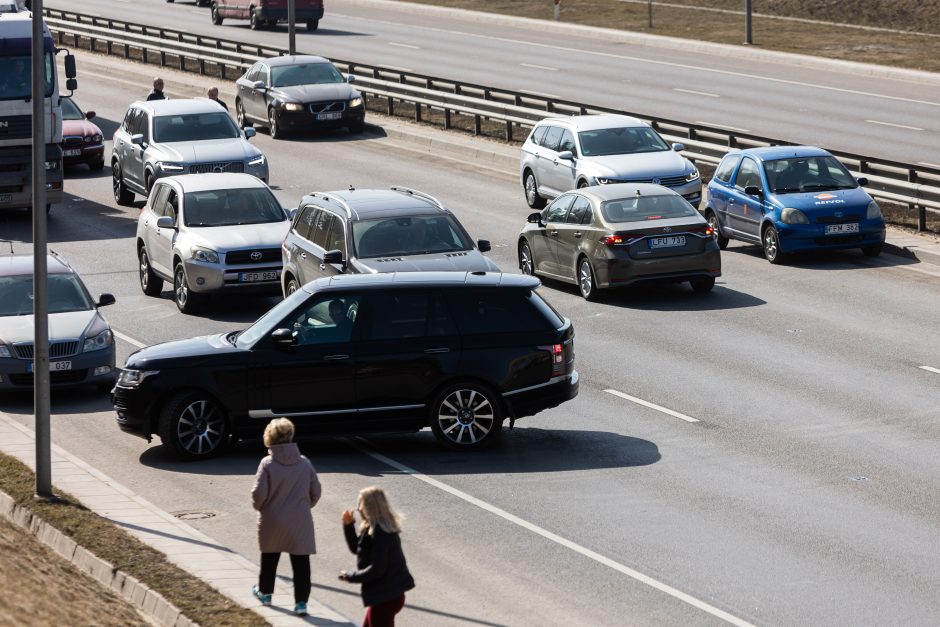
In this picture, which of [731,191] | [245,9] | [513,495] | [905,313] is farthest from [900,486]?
[245,9]

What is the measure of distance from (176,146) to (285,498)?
68.5 ft

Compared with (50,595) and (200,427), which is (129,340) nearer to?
Answer: (200,427)

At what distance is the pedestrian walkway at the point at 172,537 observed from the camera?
35.6 ft

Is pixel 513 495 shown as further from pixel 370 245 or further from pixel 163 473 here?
pixel 370 245

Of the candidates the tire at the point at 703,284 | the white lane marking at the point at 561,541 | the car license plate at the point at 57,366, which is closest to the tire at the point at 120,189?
the tire at the point at 703,284

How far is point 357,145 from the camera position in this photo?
126 feet

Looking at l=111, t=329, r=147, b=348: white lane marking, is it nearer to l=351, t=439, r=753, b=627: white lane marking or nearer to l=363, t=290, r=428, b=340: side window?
l=351, t=439, r=753, b=627: white lane marking

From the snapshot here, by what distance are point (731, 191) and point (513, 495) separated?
13096 mm

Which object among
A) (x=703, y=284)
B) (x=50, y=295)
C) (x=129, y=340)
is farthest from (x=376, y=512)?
(x=703, y=284)

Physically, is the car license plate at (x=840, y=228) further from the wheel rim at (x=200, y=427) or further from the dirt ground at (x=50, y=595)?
the dirt ground at (x=50, y=595)

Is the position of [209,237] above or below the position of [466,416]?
above

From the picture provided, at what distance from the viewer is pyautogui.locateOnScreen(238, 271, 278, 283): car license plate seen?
74.1 feet

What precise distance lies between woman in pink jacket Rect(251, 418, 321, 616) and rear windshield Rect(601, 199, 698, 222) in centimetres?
1254

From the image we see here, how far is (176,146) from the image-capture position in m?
30.8
